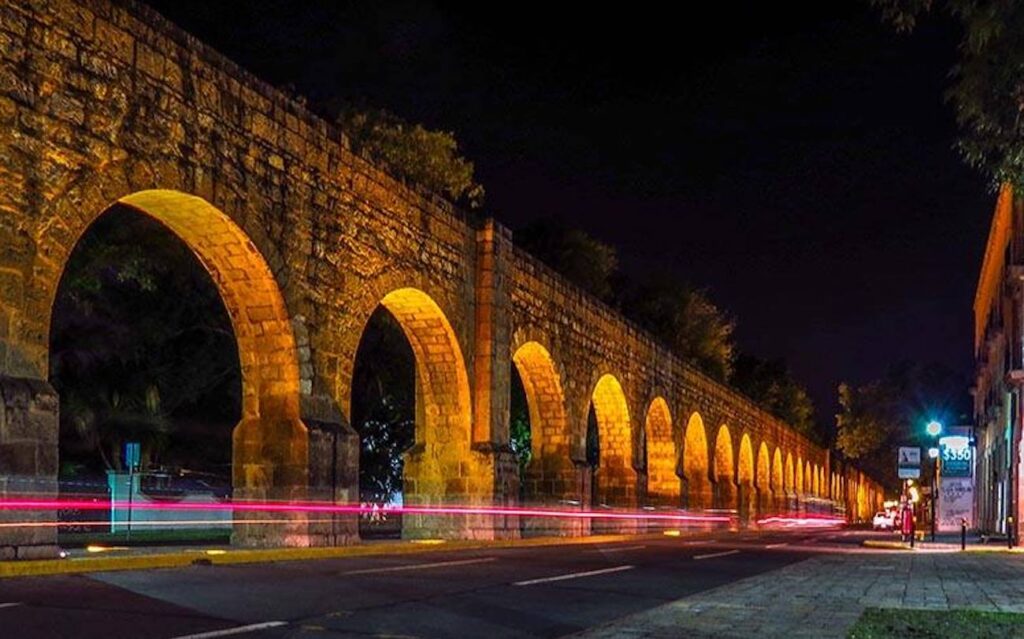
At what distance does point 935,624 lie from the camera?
8.83 metres

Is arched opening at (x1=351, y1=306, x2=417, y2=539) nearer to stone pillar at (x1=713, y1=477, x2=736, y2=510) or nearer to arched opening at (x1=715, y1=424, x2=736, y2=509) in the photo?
stone pillar at (x1=713, y1=477, x2=736, y2=510)

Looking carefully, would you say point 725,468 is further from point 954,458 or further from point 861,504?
point 861,504

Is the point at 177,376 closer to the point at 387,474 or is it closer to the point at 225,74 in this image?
the point at 387,474

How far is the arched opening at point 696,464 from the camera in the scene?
45.6 meters

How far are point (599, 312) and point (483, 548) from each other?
13456 mm

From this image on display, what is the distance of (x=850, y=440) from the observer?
85875mm

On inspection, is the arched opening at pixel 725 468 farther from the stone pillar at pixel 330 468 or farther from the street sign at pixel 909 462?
the stone pillar at pixel 330 468

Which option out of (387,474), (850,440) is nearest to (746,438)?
(387,474)

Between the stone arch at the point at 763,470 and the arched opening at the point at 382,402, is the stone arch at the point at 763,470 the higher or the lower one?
the lower one

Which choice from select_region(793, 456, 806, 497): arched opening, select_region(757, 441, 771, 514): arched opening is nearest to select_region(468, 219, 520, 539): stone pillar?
select_region(757, 441, 771, 514): arched opening

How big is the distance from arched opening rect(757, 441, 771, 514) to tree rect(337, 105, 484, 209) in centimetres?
3176

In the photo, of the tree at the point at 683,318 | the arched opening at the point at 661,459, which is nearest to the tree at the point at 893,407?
the tree at the point at 683,318

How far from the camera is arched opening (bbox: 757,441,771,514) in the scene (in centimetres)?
6076

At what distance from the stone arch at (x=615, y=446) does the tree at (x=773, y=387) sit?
50.3m
